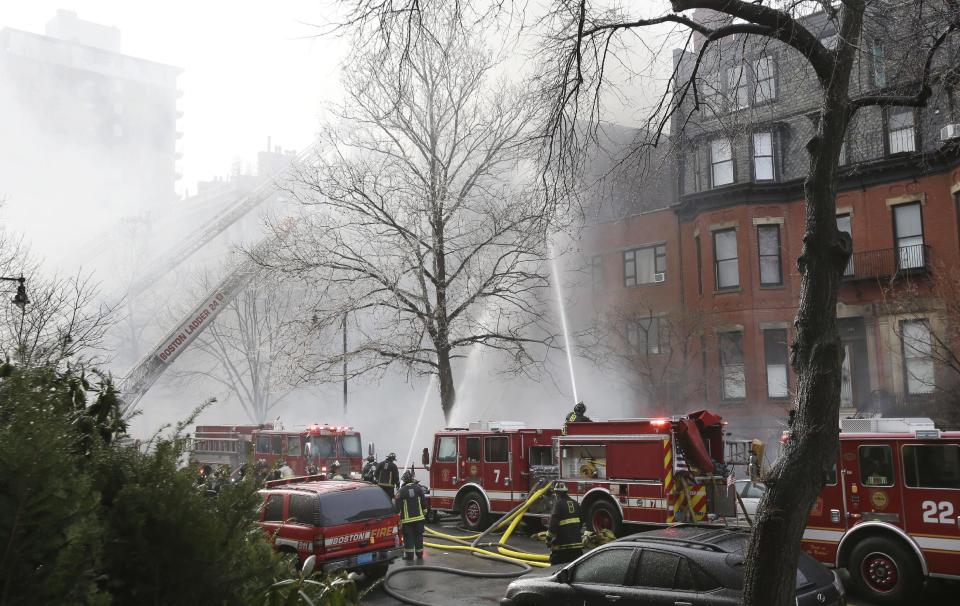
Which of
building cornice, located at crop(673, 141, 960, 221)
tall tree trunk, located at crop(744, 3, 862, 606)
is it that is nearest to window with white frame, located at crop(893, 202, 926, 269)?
building cornice, located at crop(673, 141, 960, 221)

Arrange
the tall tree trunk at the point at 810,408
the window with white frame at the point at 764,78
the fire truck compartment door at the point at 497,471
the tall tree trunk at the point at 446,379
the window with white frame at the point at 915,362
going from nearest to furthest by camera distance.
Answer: the tall tree trunk at the point at 810,408, the window with white frame at the point at 764,78, the fire truck compartment door at the point at 497,471, the tall tree trunk at the point at 446,379, the window with white frame at the point at 915,362

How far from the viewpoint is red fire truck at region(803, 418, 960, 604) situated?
952cm

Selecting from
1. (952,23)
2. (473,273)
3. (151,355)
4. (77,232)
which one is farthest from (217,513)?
(77,232)

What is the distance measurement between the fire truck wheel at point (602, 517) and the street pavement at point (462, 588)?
2.33 m

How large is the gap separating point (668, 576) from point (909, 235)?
19.8 m

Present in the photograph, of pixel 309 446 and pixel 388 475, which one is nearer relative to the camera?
pixel 388 475

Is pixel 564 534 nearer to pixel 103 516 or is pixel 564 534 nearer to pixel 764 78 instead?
pixel 764 78

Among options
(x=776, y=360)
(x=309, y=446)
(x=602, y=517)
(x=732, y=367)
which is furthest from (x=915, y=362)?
(x=309, y=446)

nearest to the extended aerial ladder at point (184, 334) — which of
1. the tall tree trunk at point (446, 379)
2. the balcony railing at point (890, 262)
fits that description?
the tall tree trunk at point (446, 379)

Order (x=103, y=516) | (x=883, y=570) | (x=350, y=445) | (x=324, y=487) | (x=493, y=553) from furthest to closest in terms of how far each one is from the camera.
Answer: (x=350, y=445) → (x=493, y=553) → (x=324, y=487) → (x=883, y=570) → (x=103, y=516)

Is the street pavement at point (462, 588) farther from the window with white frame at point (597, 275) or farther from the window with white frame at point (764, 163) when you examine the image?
the window with white frame at point (597, 275)

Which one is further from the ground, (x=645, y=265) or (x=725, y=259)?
(x=645, y=265)

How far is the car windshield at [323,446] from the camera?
72.6 ft

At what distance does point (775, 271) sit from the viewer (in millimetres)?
24781
